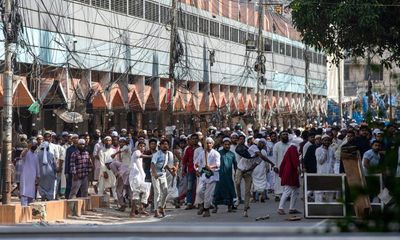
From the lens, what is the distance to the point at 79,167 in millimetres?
18375

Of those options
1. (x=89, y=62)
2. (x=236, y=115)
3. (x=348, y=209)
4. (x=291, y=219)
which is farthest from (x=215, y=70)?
(x=348, y=209)

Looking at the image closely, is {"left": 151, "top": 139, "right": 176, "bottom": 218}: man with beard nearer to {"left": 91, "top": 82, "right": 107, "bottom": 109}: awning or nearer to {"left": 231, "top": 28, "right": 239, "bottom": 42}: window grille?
{"left": 91, "top": 82, "right": 107, "bottom": 109}: awning

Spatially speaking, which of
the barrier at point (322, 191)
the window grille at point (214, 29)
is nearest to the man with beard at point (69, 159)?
the barrier at point (322, 191)

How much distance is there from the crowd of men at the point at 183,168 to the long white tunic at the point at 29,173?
0.02 meters

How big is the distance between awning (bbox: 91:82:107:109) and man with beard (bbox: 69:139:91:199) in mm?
13885

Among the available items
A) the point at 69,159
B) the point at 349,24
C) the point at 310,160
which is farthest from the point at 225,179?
the point at 349,24

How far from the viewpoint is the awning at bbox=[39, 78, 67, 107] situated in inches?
1121

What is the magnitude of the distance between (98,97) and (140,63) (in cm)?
593

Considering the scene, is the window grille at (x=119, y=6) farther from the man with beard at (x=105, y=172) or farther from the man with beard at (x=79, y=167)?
the man with beard at (x=79, y=167)

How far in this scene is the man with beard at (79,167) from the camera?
1833 centimetres

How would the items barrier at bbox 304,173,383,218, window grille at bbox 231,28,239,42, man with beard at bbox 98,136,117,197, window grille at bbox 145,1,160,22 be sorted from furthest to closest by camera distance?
window grille at bbox 231,28,239,42 < window grille at bbox 145,1,160,22 < man with beard at bbox 98,136,117,197 < barrier at bbox 304,173,383,218

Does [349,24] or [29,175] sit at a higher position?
[349,24]

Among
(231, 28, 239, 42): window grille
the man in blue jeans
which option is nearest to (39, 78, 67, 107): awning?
the man in blue jeans

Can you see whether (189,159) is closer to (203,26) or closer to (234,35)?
(203,26)
